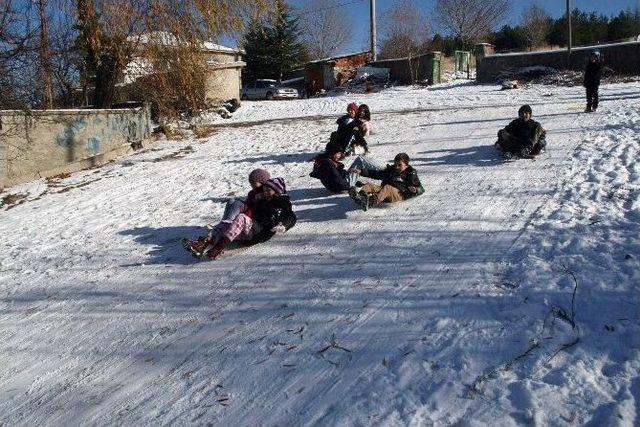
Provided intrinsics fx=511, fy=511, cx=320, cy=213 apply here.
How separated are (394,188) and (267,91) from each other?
88.3 ft

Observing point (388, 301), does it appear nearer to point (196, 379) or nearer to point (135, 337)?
point (196, 379)

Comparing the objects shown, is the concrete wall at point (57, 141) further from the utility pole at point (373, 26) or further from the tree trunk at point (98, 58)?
the utility pole at point (373, 26)

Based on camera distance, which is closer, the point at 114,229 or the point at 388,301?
the point at 388,301

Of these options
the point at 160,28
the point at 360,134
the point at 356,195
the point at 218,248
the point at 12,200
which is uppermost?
the point at 160,28

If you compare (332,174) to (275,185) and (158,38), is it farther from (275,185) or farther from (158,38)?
(158,38)

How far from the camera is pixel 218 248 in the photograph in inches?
222

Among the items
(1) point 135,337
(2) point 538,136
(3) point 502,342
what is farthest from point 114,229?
(2) point 538,136

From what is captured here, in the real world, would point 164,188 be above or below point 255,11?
below

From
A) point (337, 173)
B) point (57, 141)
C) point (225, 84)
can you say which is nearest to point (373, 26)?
point (225, 84)

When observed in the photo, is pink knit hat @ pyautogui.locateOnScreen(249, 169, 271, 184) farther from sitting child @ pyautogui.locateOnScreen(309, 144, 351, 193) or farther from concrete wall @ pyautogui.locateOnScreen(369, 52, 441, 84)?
concrete wall @ pyautogui.locateOnScreen(369, 52, 441, 84)

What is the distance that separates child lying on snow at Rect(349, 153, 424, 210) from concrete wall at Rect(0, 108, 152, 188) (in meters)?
8.89

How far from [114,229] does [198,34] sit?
6.66 metres

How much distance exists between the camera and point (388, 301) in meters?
4.14

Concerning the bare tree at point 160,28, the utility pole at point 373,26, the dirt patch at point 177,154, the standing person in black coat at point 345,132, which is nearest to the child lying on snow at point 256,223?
the standing person in black coat at point 345,132
